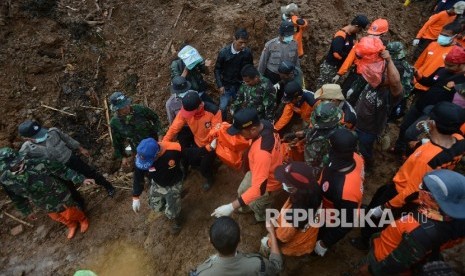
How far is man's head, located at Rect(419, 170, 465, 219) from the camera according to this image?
2.56m

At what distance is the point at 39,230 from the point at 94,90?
11.7ft

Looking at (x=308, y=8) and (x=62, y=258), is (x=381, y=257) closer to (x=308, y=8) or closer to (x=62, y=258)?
(x=62, y=258)

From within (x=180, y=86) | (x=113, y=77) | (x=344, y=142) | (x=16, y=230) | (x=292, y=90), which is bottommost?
(x=16, y=230)

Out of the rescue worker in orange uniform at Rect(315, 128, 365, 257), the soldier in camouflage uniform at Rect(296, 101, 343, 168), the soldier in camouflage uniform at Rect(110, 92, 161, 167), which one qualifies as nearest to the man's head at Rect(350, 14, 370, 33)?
the soldier in camouflage uniform at Rect(296, 101, 343, 168)

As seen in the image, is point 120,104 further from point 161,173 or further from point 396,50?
point 396,50

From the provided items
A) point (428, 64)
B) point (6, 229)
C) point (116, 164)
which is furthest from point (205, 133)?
point (6, 229)

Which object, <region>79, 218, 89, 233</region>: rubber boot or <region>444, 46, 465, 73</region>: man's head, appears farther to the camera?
<region>79, 218, 89, 233</region>: rubber boot

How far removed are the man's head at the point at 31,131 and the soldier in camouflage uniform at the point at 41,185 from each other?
1.07 ft

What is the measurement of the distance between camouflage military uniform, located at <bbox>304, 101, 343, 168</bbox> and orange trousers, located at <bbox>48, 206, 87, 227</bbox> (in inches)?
167

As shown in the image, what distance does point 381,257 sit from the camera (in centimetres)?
323

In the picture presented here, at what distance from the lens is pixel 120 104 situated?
516cm

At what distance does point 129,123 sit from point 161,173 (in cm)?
136

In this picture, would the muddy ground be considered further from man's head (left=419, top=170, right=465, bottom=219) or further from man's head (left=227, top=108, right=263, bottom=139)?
man's head (left=419, top=170, right=465, bottom=219)

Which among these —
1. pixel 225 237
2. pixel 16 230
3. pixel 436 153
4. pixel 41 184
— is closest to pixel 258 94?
pixel 436 153
